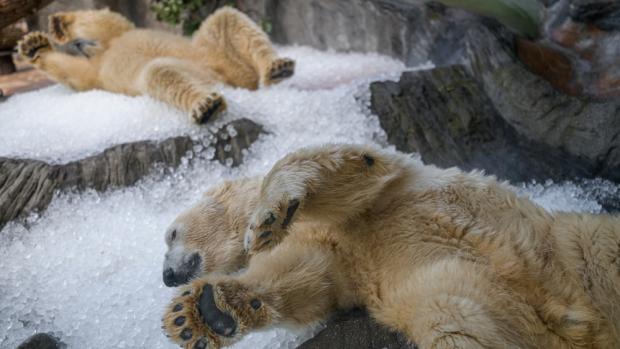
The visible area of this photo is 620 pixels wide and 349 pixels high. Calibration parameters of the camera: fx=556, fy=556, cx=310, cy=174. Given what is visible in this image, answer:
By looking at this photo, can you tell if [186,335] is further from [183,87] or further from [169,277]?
[183,87]

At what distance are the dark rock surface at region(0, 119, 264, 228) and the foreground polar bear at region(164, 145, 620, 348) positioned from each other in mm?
1166

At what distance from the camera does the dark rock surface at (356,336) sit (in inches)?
64.1

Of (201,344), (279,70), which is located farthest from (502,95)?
(201,344)

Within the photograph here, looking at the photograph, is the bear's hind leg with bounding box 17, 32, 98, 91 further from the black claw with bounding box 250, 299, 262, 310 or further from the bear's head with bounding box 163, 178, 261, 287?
the black claw with bounding box 250, 299, 262, 310

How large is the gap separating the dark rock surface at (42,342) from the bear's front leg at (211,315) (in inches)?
28.6

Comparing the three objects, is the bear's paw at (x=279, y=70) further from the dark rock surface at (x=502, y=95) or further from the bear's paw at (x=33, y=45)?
the bear's paw at (x=33, y=45)

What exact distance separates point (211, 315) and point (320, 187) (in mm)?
478

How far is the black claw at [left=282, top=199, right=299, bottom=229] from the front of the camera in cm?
156

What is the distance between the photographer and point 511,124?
3.31 metres

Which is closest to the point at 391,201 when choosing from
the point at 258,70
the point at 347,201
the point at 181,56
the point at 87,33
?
the point at 347,201

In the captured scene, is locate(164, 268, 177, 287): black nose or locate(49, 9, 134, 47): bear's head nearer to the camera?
locate(164, 268, 177, 287): black nose

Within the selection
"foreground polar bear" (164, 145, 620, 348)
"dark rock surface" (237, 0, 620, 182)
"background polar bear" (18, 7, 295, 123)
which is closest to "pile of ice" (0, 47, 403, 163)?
"background polar bear" (18, 7, 295, 123)

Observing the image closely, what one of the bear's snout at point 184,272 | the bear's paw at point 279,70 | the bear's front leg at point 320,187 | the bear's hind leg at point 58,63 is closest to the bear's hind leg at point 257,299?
the bear's front leg at point 320,187

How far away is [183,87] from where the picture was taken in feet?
10.6
